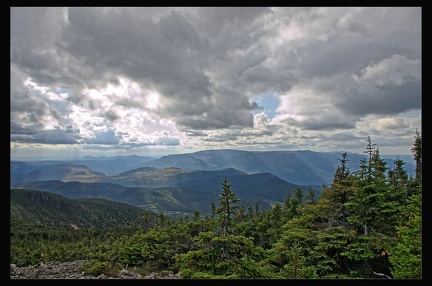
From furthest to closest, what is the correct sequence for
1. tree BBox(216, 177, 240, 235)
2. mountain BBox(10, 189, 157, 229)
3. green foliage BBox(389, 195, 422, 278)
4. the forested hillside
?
1. mountain BBox(10, 189, 157, 229)
2. tree BBox(216, 177, 240, 235)
3. the forested hillside
4. green foliage BBox(389, 195, 422, 278)

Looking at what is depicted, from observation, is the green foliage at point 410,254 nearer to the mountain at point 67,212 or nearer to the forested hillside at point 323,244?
the forested hillside at point 323,244

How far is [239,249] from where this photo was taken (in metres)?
11.3

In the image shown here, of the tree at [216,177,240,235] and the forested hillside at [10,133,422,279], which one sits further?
the tree at [216,177,240,235]

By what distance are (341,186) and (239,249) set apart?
898cm

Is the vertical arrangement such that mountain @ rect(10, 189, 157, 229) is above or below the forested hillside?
below

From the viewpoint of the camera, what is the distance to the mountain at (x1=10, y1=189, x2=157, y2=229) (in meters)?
150

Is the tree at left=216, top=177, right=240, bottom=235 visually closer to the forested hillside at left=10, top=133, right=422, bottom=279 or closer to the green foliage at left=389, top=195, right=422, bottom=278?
the forested hillside at left=10, top=133, right=422, bottom=279

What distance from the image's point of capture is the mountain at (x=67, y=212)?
150500mm

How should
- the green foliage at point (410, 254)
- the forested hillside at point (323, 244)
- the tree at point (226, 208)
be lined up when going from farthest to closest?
the tree at point (226, 208), the forested hillside at point (323, 244), the green foliage at point (410, 254)

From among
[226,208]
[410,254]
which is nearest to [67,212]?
[226,208]

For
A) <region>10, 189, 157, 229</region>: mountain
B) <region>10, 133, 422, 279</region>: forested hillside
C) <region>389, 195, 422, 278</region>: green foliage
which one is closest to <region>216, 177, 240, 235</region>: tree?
→ <region>10, 133, 422, 279</region>: forested hillside

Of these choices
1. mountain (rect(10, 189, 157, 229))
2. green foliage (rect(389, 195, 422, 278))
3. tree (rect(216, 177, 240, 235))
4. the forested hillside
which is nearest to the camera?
green foliage (rect(389, 195, 422, 278))

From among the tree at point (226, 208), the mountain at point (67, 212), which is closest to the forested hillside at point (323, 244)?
the tree at point (226, 208)
